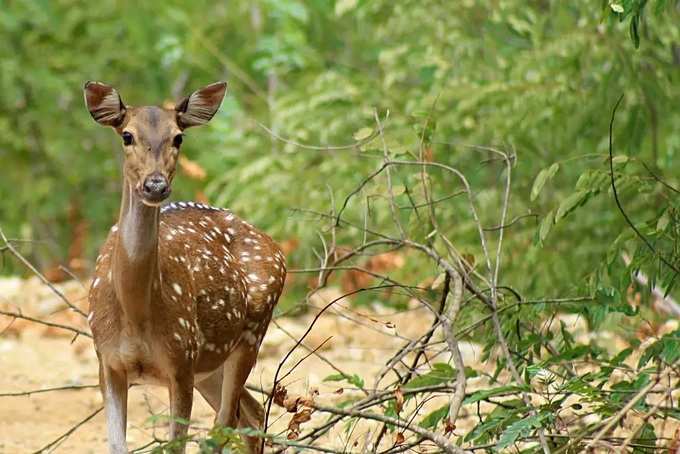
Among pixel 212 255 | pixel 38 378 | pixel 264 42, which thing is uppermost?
pixel 264 42

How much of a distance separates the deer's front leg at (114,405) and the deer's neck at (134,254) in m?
0.27

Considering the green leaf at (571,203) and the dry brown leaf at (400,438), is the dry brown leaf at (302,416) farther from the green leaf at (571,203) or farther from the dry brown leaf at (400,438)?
the green leaf at (571,203)

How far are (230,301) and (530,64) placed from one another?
3.98 meters

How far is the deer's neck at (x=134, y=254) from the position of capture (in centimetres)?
577

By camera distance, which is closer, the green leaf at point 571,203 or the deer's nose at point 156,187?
the deer's nose at point 156,187

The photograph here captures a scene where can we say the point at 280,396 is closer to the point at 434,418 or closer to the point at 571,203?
the point at 434,418

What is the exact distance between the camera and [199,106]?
608 cm

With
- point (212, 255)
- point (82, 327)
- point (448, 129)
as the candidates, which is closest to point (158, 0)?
point (82, 327)

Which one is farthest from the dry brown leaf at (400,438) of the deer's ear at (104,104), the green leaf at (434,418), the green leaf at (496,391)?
the deer's ear at (104,104)

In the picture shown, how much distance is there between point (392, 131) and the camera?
10.4 metres

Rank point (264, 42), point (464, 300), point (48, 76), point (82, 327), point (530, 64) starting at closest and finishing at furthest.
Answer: point (464, 300) < point (530, 64) < point (82, 327) < point (264, 42) < point (48, 76)

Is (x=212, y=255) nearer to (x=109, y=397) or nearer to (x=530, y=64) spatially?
(x=109, y=397)

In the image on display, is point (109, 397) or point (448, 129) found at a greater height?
point (448, 129)

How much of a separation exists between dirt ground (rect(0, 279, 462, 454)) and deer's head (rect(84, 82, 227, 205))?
1.39 meters
